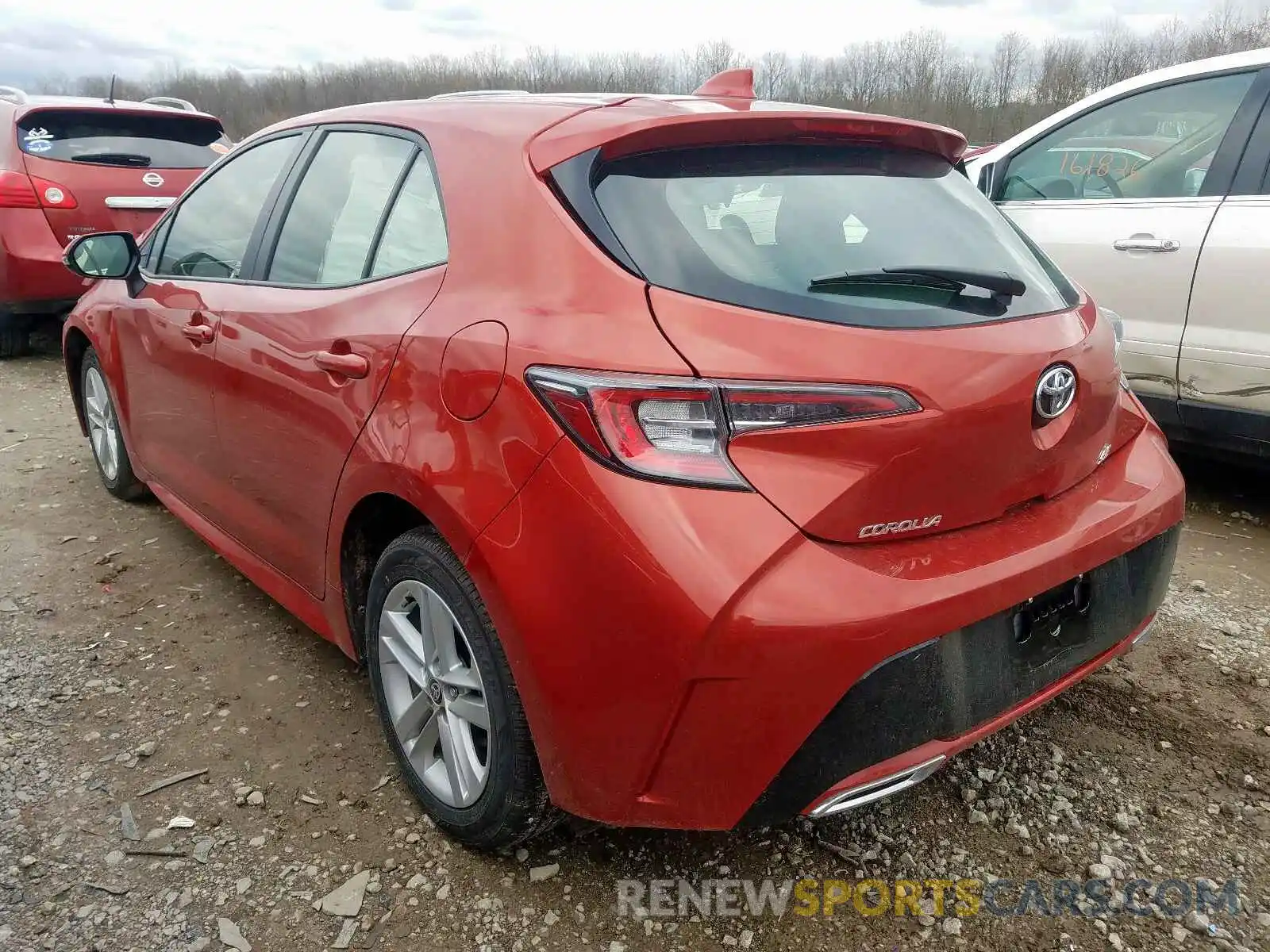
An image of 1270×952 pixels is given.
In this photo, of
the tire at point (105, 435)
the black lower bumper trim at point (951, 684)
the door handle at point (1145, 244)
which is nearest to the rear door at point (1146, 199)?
the door handle at point (1145, 244)


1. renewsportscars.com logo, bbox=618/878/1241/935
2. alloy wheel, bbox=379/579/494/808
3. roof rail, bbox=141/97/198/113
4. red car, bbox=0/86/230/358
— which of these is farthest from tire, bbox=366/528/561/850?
roof rail, bbox=141/97/198/113

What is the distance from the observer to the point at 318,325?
2312 mm

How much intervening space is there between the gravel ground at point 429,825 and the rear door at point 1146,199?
125 cm

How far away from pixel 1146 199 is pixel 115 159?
6246 mm

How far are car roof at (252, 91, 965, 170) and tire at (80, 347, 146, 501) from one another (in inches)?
84.1

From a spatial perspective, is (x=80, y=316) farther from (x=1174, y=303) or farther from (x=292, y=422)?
(x=1174, y=303)

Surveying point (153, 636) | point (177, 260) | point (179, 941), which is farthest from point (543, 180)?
point (153, 636)

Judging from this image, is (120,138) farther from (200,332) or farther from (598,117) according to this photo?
(598,117)

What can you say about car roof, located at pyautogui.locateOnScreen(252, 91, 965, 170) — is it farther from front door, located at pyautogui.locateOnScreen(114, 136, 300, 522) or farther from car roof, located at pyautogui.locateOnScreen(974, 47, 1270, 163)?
car roof, located at pyautogui.locateOnScreen(974, 47, 1270, 163)

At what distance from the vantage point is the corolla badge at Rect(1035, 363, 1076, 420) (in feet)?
5.90

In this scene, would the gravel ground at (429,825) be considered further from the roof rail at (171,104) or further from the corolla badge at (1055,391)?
the roof rail at (171,104)

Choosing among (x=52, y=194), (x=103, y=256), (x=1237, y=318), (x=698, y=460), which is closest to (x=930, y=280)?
(x=698, y=460)

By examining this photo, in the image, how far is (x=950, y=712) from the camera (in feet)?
5.69

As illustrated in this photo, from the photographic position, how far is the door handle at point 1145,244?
3.74 meters
